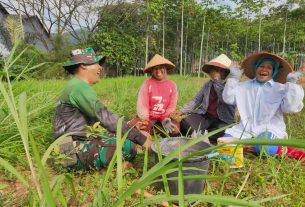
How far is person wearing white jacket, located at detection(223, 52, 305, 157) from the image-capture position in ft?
8.57

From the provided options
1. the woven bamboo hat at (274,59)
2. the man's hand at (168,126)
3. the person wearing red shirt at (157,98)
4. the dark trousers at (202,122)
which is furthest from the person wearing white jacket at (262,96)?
the person wearing red shirt at (157,98)

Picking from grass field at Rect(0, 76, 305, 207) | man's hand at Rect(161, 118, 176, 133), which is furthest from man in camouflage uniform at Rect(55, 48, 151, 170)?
man's hand at Rect(161, 118, 176, 133)

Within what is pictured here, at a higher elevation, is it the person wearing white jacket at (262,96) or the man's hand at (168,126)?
the person wearing white jacket at (262,96)

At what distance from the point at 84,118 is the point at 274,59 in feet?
6.34

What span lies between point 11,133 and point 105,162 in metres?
0.89

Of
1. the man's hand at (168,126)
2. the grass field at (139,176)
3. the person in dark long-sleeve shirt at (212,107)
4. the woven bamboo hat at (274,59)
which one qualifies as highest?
the woven bamboo hat at (274,59)

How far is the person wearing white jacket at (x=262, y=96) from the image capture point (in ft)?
8.57

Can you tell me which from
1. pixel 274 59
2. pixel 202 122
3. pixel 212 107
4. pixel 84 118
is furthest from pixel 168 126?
pixel 274 59

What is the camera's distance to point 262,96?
2.69 meters

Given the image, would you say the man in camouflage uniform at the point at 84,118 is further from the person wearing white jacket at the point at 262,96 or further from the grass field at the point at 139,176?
the person wearing white jacket at the point at 262,96

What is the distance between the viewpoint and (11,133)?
90.0 inches

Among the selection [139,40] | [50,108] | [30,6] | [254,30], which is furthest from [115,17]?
[50,108]

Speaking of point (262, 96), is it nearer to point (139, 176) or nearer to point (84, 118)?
point (139, 176)

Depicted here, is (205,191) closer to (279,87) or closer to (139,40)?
(279,87)
